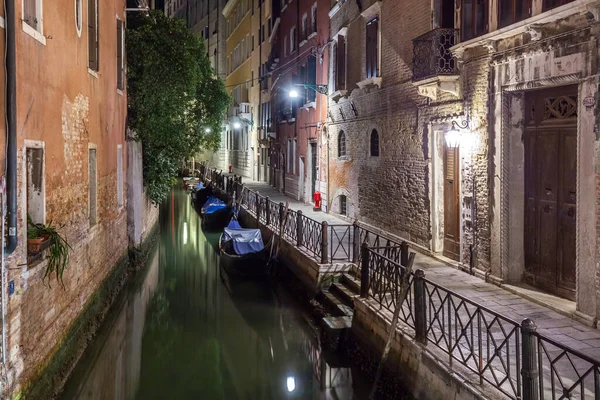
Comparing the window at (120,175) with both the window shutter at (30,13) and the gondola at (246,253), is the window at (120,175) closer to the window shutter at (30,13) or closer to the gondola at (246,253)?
the gondola at (246,253)

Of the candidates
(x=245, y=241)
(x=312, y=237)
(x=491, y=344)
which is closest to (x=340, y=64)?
(x=245, y=241)

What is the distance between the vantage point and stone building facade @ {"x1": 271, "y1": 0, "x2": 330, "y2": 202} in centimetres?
1922

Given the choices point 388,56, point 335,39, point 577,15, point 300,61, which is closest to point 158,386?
point 577,15

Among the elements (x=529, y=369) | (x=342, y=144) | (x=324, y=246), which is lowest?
(x=529, y=369)

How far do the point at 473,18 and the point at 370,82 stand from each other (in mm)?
4679

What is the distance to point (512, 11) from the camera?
8.41 meters

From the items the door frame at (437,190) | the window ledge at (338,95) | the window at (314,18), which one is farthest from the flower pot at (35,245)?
the window at (314,18)

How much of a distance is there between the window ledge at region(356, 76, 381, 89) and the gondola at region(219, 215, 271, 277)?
4.54 meters

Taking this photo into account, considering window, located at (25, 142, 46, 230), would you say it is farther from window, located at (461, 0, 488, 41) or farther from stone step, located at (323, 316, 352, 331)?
window, located at (461, 0, 488, 41)

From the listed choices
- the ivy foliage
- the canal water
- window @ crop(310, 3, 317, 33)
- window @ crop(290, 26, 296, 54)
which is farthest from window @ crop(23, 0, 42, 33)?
window @ crop(290, 26, 296, 54)

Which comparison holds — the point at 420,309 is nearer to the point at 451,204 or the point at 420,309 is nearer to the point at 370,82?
the point at 451,204

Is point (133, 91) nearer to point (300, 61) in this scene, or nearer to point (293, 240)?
point (293, 240)

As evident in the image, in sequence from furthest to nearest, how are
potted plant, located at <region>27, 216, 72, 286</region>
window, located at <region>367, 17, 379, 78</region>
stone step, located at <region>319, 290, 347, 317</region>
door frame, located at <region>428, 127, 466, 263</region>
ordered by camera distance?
window, located at <region>367, 17, 379, 78</region>
door frame, located at <region>428, 127, 466, 263</region>
stone step, located at <region>319, 290, 347, 317</region>
potted plant, located at <region>27, 216, 72, 286</region>

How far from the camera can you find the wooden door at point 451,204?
10688mm
